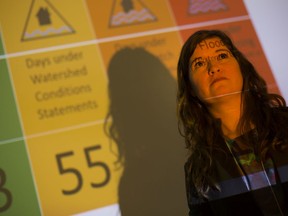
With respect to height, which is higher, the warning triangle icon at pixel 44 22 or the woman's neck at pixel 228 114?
the warning triangle icon at pixel 44 22

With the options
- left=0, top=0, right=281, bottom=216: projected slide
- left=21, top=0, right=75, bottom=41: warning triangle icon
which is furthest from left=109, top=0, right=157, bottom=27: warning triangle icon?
left=21, top=0, right=75, bottom=41: warning triangle icon

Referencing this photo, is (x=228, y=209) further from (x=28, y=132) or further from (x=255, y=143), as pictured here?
(x=28, y=132)

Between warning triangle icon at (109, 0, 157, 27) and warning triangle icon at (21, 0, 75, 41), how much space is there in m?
0.13

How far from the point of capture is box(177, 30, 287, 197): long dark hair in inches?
37.5

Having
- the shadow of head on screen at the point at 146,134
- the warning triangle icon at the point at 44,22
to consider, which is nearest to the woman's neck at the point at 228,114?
the shadow of head on screen at the point at 146,134

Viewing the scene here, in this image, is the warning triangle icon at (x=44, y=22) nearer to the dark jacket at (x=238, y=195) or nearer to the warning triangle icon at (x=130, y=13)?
the warning triangle icon at (x=130, y=13)

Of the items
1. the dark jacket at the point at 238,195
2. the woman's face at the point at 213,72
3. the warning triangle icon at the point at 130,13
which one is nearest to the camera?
the dark jacket at the point at 238,195

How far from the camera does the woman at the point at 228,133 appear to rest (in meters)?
0.92

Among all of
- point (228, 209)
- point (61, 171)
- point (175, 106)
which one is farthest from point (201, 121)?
point (61, 171)

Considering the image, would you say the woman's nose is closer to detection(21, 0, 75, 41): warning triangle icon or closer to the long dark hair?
the long dark hair

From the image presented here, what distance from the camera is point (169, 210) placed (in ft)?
3.43

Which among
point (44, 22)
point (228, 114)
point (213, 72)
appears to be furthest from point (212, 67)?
point (44, 22)

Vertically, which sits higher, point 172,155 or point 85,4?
point 85,4

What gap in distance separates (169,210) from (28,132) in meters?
0.40
